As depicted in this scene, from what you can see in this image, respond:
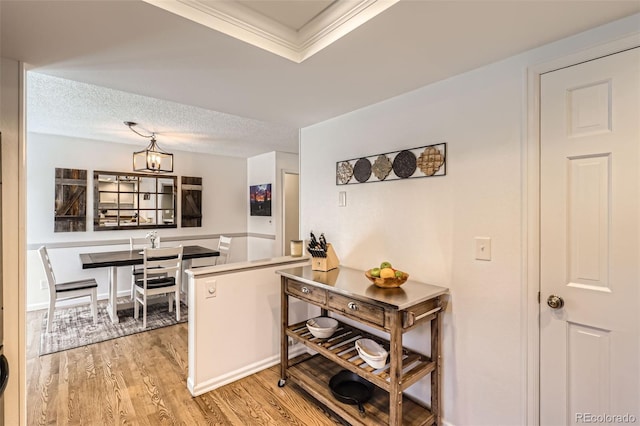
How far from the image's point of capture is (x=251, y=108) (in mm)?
2420

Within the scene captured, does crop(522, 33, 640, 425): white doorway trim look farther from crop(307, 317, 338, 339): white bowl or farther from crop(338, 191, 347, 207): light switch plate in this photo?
crop(338, 191, 347, 207): light switch plate

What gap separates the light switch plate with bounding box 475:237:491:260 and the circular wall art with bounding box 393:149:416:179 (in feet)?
2.01

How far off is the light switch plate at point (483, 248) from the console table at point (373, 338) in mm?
297

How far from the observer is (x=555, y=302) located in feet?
4.73

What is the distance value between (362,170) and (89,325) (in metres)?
3.61

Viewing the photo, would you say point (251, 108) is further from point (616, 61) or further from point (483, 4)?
point (616, 61)

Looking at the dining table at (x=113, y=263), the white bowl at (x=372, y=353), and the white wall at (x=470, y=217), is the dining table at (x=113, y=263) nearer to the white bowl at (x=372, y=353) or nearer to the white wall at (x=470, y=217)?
the white bowl at (x=372, y=353)

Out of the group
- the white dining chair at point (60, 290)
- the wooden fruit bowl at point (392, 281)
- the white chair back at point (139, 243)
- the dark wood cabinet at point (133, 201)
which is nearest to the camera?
the wooden fruit bowl at point (392, 281)

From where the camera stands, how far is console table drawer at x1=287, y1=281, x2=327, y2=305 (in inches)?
79.4

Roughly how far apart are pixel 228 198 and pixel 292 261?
11.3 ft

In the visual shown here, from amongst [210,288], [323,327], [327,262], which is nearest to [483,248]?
[327,262]

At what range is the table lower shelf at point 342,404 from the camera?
182 cm

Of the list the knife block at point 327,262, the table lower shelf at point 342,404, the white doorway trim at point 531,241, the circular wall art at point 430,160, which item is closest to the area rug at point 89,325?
the table lower shelf at point 342,404

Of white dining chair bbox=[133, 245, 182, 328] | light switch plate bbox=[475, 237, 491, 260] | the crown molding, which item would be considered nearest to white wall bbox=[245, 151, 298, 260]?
white dining chair bbox=[133, 245, 182, 328]
